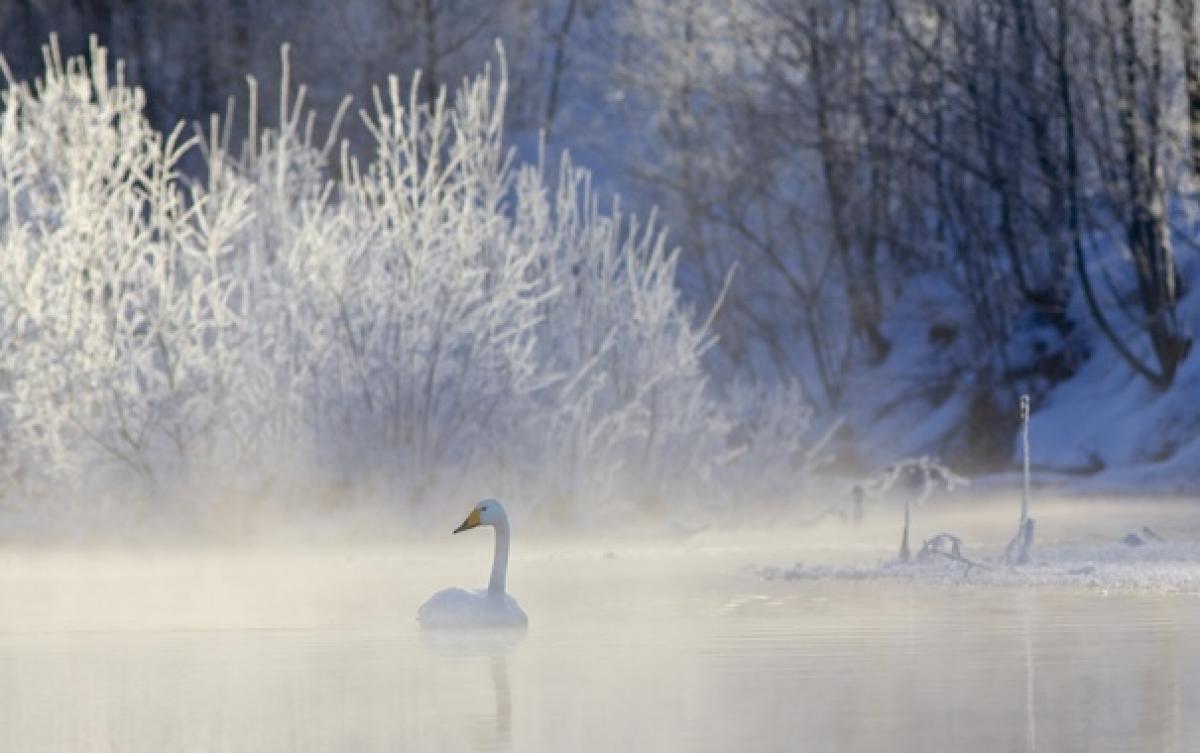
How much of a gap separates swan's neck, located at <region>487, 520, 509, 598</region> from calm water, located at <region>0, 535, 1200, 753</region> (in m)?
0.27

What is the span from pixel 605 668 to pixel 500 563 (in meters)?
2.62

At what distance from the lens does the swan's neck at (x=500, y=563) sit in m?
13.0

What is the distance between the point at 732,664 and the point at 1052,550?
22.6ft

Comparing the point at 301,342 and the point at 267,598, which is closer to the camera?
the point at 267,598

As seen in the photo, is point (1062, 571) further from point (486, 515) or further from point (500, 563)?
point (500, 563)

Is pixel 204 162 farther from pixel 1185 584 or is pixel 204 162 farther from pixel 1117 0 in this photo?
pixel 1185 584

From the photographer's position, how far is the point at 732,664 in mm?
10984

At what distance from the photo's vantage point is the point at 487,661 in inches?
457

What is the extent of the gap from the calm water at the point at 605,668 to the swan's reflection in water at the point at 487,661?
26 mm

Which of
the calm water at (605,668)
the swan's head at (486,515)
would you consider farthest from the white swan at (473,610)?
the swan's head at (486,515)

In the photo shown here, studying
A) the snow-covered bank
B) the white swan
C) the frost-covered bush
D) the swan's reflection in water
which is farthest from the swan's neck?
the frost-covered bush

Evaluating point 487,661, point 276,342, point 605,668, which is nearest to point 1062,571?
point 487,661

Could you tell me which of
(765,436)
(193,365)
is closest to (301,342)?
(193,365)

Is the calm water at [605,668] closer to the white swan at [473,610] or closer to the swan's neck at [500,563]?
the white swan at [473,610]
